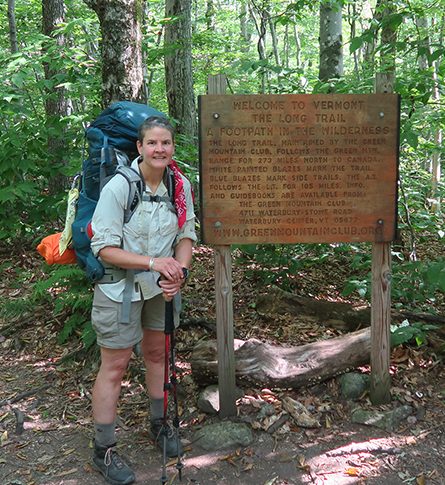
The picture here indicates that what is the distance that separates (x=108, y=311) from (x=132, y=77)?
95.4 inches

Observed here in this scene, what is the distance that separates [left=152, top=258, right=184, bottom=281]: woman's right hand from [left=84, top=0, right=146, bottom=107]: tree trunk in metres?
2.19

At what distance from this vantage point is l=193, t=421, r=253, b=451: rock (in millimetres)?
3500

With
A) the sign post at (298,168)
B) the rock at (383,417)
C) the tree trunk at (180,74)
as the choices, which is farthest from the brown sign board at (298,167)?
the tree trunk at (180,74)

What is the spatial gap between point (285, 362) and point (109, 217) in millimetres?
2000

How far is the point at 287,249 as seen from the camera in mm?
5738

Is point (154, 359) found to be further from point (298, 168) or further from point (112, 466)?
point (298, 168)

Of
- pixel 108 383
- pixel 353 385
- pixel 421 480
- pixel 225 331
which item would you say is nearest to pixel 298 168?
pixel 225 331

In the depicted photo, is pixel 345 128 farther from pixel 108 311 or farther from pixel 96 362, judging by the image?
pixel 96 362

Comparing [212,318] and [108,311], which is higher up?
[108,311]

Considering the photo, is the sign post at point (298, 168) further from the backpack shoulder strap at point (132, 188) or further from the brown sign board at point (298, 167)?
the backpack shoulder strap at point (132, 188)

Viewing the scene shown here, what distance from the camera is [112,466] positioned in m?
3.19

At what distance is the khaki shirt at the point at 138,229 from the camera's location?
2.87 m

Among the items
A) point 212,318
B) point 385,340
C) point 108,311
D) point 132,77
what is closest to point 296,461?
point 385,340

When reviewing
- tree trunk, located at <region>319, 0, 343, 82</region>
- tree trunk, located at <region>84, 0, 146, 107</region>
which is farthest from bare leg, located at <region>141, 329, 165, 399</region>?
tree trunk, located at <region>319, 0, 343, 82</region>
